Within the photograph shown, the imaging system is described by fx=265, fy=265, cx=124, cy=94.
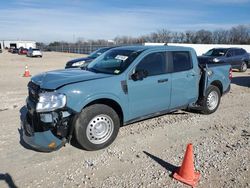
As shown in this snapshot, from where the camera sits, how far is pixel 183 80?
5.92m

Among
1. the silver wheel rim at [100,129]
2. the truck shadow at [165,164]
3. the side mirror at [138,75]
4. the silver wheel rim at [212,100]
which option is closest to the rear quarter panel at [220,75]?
the silver wheel rim at [212,100]

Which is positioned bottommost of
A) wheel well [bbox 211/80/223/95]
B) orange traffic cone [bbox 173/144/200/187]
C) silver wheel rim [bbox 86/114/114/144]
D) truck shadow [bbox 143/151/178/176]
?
truck shadow [bbox 143/151/178/176]

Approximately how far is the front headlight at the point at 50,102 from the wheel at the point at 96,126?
416 millimetres

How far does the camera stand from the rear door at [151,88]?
5.05m

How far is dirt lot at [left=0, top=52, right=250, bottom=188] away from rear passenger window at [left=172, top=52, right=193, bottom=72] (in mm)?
1308

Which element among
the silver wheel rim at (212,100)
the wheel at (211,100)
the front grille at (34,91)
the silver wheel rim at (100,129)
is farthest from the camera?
the silver wheel rim at (212,100)

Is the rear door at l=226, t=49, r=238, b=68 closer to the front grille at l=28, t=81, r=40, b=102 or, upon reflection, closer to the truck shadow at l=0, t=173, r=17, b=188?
the front grille at l=28, t=81, r=40, b=102

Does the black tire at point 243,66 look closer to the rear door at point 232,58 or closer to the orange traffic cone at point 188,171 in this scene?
the rear door at point 232,58

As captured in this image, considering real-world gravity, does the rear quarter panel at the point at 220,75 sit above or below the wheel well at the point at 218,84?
above

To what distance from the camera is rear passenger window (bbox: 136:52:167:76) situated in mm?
5223

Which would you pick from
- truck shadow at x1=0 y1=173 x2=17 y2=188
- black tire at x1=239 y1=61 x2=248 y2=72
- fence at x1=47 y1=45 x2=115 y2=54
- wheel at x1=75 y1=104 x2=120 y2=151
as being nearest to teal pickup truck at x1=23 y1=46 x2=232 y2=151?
wheel at x1=75 y1=104 x2=120 y2=151

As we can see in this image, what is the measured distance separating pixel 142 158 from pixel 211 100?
11.1 ft

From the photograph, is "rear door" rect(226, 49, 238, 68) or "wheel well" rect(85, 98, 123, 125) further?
"rear door" rect(226, 49, 238, 68)

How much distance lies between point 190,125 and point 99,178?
3.06m
